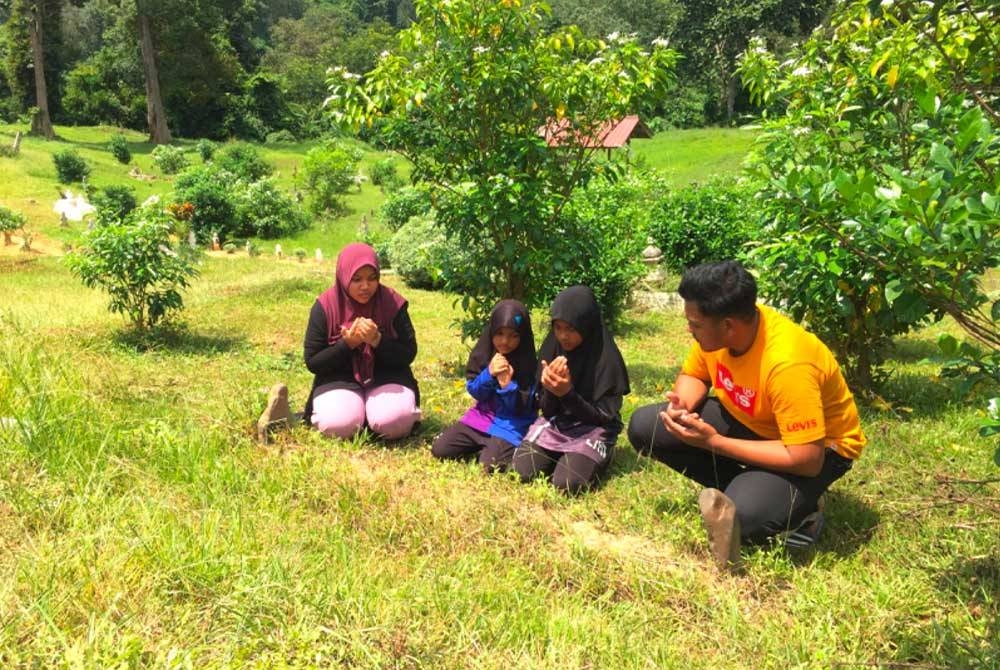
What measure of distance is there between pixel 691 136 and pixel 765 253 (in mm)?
31187

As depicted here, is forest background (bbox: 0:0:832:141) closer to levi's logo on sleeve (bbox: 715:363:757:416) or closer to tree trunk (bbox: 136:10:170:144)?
tree trunk (bbox: 136:10:170:144)

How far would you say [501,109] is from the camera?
5.22 meters

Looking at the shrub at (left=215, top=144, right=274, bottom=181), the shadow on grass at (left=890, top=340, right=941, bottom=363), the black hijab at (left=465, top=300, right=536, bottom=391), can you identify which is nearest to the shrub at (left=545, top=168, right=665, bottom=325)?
the black hijab at (left=465, top=300, right=536, bottom=391)

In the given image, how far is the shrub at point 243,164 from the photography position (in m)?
24.6

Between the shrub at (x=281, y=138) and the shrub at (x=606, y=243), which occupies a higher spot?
the shrub at (x=281, y=138)

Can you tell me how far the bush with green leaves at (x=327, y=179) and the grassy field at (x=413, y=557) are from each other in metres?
19.1

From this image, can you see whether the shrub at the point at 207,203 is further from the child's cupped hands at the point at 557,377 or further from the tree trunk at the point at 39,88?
the child's cupped hands at the point at 557,377

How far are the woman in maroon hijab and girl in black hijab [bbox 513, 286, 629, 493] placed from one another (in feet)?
2.68

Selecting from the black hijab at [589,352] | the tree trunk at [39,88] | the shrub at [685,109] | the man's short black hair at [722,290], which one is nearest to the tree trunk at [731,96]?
the shrub at [685,109]

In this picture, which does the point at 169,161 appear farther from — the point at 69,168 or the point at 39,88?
the point at 39,88

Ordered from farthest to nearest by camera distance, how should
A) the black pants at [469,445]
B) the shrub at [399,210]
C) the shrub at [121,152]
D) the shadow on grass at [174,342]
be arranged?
the shrub at [121,152], the shrub at [399,210], the shadow on grass at [174,342], the black pants at [469,445]

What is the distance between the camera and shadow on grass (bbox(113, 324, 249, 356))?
6508 mm

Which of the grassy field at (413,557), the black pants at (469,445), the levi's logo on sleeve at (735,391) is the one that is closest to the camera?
the grassy field at (413,557)

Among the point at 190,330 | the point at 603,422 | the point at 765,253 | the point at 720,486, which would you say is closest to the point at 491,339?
the point at 603,422
